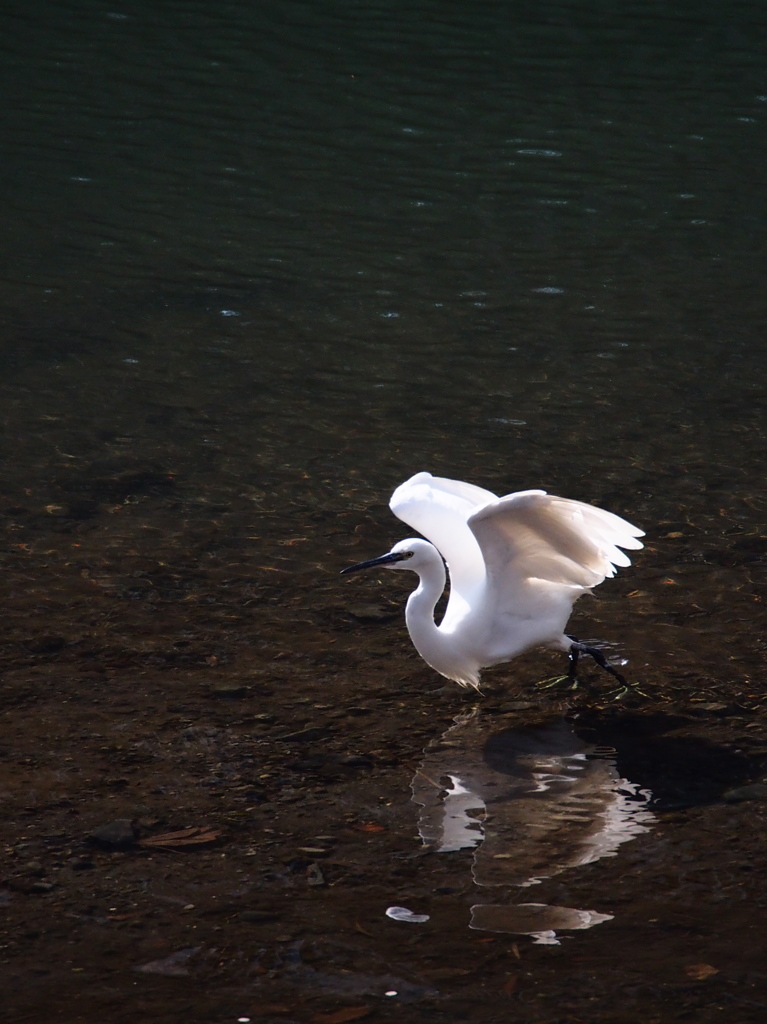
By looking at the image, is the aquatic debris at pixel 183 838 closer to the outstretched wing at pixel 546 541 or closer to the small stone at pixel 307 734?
the small stone at pixel 307 734

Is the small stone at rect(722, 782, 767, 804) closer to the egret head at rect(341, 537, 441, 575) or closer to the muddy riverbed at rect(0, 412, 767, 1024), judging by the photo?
the muddy riverbed at rect(0, 412, 767, 1024)

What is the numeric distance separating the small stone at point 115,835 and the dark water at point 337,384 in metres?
0.08

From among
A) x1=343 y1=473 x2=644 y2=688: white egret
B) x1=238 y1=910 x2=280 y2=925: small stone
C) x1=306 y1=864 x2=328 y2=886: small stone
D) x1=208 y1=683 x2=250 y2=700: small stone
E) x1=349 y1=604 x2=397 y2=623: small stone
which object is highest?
x1=343 y1=473 x2=644 y2=688: white egret

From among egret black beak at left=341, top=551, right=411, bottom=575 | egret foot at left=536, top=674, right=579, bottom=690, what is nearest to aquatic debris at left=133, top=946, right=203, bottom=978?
egret black beak at left=341, top=551, right=411, bottom=575

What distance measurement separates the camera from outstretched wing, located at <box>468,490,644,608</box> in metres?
5.46

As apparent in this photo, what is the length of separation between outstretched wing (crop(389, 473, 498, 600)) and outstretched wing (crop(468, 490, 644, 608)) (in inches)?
16.3

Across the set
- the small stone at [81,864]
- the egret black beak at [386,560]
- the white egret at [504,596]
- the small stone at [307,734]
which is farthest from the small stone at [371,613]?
the small stone at [81,864]

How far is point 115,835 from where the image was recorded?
16.4 ft

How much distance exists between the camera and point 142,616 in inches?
273

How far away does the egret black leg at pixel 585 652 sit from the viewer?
609 cm

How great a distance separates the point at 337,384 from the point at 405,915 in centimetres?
610

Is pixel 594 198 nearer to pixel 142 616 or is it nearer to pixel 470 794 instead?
pixel 142 616

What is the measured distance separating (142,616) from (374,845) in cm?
241

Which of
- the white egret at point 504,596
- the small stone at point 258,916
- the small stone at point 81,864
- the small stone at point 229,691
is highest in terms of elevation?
the white egret at point 504,596
